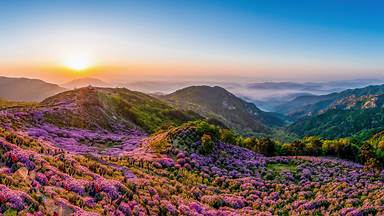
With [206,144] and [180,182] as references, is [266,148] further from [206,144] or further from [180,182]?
[180,182]

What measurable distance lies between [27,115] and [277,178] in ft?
142

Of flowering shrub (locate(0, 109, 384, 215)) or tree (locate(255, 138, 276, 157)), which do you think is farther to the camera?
tree (locate(255, 138, 276, 157))

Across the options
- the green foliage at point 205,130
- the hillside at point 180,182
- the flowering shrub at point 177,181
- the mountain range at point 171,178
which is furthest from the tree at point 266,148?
the green foliage at point 205,130

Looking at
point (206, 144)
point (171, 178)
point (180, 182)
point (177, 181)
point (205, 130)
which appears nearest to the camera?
point (177, 181)

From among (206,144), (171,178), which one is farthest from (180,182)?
(206,144)

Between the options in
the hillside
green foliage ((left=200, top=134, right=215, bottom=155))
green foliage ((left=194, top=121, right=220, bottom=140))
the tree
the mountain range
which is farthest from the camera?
the tree

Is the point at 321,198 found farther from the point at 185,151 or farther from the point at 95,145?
the point at 95,145

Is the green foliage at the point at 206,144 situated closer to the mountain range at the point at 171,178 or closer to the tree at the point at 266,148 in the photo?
the mountain range at the point at 171,178

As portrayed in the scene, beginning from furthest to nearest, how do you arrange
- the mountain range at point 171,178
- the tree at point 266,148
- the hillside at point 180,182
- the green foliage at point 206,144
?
the tree at point 266,148 → the green foliage at point 206,144 → the mountain range at point 171,178 → the hillside at point 180,182

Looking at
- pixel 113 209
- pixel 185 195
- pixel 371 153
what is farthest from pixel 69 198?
pixel 371 153

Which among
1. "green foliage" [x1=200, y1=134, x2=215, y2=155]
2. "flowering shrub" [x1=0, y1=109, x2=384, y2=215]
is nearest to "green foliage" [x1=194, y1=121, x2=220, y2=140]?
"flowering shrub" [x1=0, y1=109, x2=384, y2=215]

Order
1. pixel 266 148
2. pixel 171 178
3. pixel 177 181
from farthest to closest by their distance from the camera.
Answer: pixel 266 148, pixel 171 178, pixel 177 181

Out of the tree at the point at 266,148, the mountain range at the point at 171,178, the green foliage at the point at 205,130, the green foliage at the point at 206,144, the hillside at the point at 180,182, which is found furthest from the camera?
the tree at the point at 266,148

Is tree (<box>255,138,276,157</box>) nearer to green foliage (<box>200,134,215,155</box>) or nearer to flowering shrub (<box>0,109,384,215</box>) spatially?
flowering shrub (<box>0,109,384,215</box>)
